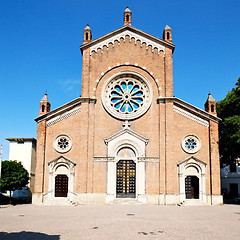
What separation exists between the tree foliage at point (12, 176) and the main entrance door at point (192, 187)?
16.0 meters

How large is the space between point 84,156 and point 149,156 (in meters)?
6.16

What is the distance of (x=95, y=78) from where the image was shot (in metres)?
28.0

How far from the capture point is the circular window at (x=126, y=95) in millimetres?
27484

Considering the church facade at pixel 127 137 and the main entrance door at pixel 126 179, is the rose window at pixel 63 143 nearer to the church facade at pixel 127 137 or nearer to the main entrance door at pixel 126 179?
the church facade at pixel 127 137

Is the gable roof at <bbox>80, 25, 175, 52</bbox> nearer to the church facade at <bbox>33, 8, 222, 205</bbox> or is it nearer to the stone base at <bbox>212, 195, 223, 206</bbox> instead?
the church facade at <bbox>33, 8, 222, 205</bbox>

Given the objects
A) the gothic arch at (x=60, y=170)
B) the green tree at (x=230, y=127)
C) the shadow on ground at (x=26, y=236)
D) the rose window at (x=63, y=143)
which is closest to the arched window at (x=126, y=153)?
the gothic arch at (x=60, y=170)

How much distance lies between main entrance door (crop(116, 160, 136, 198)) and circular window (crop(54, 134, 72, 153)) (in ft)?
17.3

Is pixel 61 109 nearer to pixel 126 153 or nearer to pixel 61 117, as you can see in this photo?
pixel 61 117

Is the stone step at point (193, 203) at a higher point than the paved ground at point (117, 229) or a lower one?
lower

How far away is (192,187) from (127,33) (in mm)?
16899

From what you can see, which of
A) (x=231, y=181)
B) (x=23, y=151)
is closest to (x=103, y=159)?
(x=23, y=151)

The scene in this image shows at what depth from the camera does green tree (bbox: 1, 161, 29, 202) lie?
26266 millimetres

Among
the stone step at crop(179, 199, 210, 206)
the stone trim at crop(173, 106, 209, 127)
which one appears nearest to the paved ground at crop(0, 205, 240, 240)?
the stone step at crop(179, 199, 210, 206)

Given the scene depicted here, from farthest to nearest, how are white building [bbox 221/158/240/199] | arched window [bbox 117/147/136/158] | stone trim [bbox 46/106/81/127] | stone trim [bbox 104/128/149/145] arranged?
white building [bbox 221/158/240/199], stone trim [bbox 46/106/81/127], arched window [bbox 117/147/136/158], stone trim [bbox 104/128/149/145]
